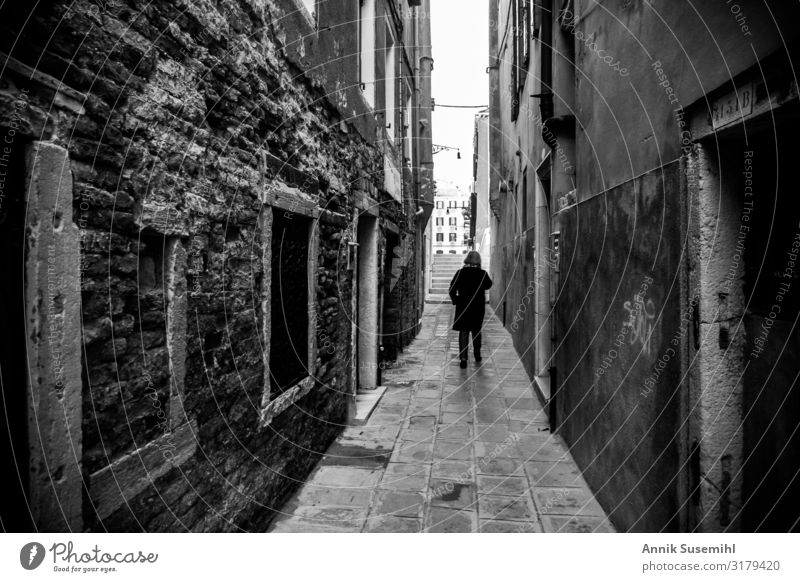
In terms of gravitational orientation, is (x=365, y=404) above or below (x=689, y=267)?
below

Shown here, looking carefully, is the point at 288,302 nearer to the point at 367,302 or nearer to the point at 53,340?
the point at 53,340

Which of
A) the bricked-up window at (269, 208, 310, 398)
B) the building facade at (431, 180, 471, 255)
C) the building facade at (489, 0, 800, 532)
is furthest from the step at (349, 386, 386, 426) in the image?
the building facade at (431, 180, 471, 255)

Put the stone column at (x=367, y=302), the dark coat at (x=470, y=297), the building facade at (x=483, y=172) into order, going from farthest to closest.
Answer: the building facade at (x=483, y=172) → the dark coat at (x=470, y=297) → the stone column at (x=367, y=302)

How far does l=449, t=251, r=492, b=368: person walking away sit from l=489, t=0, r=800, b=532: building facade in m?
3.85

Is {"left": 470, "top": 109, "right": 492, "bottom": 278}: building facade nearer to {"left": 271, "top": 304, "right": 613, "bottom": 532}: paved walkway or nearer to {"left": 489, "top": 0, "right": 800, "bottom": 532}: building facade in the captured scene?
{"left": 271, "top": 304, "right": 613, "bottom": 532}: paved walkway

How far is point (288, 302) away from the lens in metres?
3.93

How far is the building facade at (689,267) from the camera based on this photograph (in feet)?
6.41

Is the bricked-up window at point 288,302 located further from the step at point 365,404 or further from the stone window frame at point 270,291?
the step at point 365,404

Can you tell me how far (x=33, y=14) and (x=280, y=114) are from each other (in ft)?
6.43

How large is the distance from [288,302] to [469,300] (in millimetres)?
4559

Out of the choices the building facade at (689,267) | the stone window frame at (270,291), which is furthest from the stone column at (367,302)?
the building facade at (689,267)

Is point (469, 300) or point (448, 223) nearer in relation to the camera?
point (469, 300)
